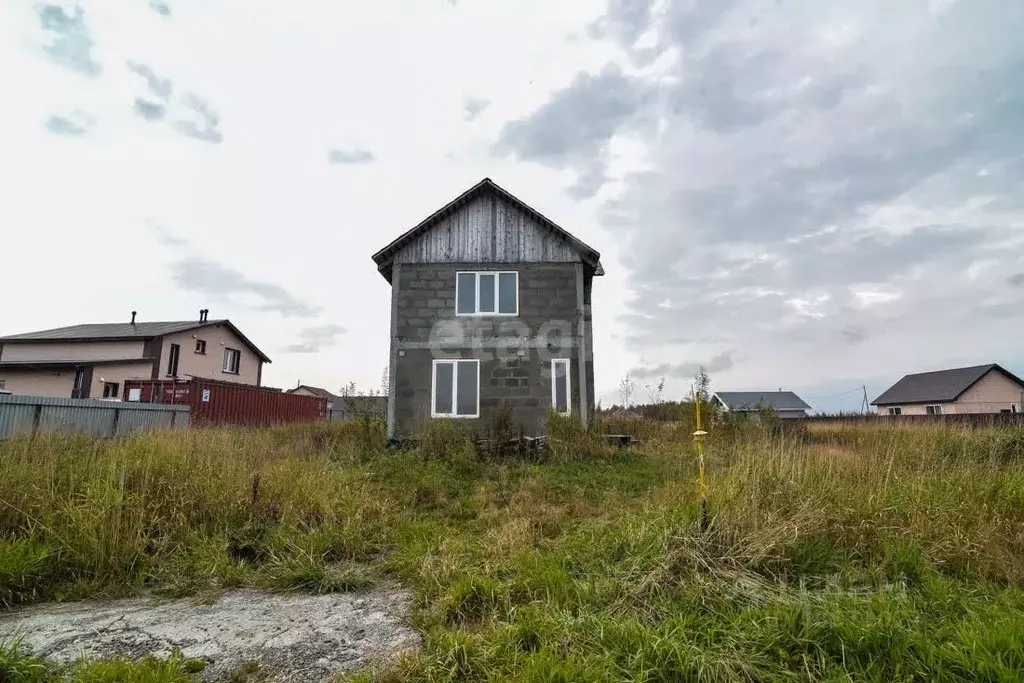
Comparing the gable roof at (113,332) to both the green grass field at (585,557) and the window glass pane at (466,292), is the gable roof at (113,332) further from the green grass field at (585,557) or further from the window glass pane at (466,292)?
the green grass field at (585,557)


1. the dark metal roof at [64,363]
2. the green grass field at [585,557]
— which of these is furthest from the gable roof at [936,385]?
the dark metal roof at [64,363]

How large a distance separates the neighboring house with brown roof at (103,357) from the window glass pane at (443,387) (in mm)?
20820

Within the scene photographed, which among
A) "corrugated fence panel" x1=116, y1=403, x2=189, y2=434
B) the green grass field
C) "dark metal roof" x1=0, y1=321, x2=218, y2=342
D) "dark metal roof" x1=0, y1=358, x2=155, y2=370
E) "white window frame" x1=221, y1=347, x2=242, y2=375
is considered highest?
"dark metal roof" x1=0, y1=321, x2=218, y2=342

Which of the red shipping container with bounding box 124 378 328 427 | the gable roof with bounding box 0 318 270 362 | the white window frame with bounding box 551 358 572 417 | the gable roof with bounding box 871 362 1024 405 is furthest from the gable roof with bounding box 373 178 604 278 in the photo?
the gable roof with bounding box 871 362 1024 405

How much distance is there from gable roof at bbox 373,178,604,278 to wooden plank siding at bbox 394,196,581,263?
116mm

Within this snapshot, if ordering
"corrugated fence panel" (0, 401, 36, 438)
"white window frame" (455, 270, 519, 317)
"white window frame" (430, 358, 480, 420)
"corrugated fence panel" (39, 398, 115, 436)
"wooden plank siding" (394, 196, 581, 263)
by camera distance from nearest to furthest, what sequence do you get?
"corrugated fence panel" (0, 401, 36, 438), "corrugated fence panel" (39, 398, 115, 436), "white window frame" (430, 358, 480, 420), "white window frame" (455, 270, 519, 317), "wooden plank siding" (394, 196, 581, 263)

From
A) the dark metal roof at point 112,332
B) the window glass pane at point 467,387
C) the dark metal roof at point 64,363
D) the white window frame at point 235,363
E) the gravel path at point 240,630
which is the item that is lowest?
the gravel path at point 240,630

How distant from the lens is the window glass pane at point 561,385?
1288 centimetres

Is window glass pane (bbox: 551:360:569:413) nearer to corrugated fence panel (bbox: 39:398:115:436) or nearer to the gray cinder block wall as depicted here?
the gray cinder block wall

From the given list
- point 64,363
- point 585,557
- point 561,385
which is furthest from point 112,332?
point 585,557

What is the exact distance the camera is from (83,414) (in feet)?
39.1

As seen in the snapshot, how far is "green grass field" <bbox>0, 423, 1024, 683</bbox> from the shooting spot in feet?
9.12

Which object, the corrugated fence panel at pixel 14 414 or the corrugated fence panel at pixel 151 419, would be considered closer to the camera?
the corrugated fence panel at pixel 14 414

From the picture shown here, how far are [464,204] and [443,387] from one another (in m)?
5.19
